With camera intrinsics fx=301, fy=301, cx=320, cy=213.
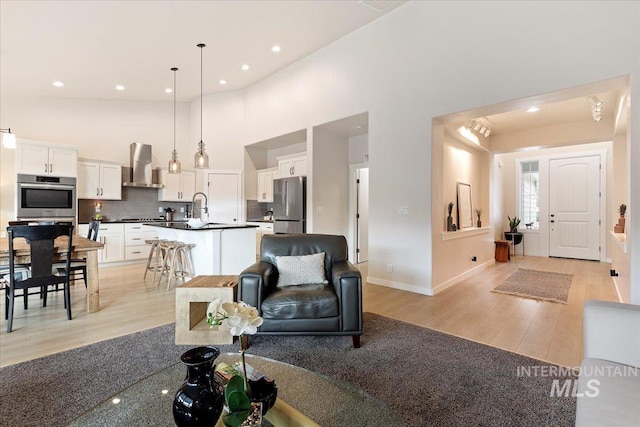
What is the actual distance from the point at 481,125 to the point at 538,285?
9.11ft

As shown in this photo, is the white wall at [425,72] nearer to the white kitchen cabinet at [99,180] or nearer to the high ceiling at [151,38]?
the high ceiling at [151,38]

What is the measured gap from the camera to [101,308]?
3377mm

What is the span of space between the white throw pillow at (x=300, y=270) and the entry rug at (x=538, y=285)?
2.84 m

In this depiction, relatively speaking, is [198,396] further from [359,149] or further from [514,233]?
[514,233]

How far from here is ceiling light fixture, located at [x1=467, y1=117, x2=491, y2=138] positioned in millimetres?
5143

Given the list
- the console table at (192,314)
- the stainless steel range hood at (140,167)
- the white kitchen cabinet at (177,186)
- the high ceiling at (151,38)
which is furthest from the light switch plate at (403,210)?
the stainless steel range hood at (140,167)

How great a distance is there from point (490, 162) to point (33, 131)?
29.8ft

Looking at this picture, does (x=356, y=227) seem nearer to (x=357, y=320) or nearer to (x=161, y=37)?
(x=357, y=320)

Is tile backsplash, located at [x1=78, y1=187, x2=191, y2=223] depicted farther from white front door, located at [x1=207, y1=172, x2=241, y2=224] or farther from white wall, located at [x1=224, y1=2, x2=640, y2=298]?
white wall, located at [x1=224, y1=2, x2=640, y2=298]

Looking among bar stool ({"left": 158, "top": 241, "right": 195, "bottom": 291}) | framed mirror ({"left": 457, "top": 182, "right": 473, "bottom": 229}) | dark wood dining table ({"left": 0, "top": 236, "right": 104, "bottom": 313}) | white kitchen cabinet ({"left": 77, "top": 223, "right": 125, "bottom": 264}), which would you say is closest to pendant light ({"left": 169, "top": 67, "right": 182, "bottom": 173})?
bar stool ({"left": 158, "top": 241, "right": 195, "bottom": 291})

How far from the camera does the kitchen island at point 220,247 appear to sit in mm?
4059

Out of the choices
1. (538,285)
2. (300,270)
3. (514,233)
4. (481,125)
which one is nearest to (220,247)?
(300,270)

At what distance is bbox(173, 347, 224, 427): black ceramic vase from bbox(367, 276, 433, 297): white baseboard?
3.45 metres

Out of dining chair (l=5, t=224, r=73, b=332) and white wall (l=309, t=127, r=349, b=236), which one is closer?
dining chair (l=5, t=224, r=73, b=332)
